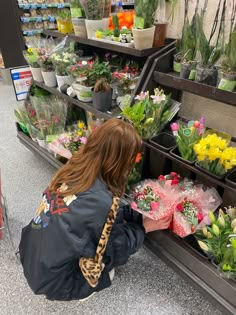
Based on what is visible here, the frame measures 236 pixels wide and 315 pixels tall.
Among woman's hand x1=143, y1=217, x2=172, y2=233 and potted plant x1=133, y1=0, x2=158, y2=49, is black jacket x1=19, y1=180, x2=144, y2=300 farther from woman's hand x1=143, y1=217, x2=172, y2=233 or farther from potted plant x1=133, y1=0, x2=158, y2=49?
potted plant x1=133, y1=0, x2=158, y2=49

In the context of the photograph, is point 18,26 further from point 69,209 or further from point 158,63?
point 69,209

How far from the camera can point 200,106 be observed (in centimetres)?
172

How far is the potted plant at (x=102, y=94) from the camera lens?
67.7 inches

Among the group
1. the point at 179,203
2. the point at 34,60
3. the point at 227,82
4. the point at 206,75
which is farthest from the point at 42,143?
the point at 227,82

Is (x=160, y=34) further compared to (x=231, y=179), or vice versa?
(x=160, y=34)

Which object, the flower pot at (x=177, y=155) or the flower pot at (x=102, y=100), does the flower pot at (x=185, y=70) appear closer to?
the flower pot at (x=177, y=155)

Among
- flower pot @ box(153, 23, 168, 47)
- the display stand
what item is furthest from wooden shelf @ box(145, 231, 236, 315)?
flower pot @ box(153, 23, 168, 47)

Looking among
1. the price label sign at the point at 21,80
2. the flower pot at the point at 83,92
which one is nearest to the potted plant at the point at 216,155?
the flower pot at the point at 83,92

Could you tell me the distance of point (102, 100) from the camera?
174 centimetres

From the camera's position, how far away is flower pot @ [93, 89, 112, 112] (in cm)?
172

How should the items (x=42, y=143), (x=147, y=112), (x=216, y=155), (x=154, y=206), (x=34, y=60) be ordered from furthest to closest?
(x=42, y=143) < (x=34, y=60) < (x=147, y=112) < (x=154, y=206) < (x=216, y=155)

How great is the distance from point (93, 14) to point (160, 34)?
52 cm

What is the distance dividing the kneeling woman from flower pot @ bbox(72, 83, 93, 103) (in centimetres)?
80

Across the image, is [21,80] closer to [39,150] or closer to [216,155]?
[39,150]
